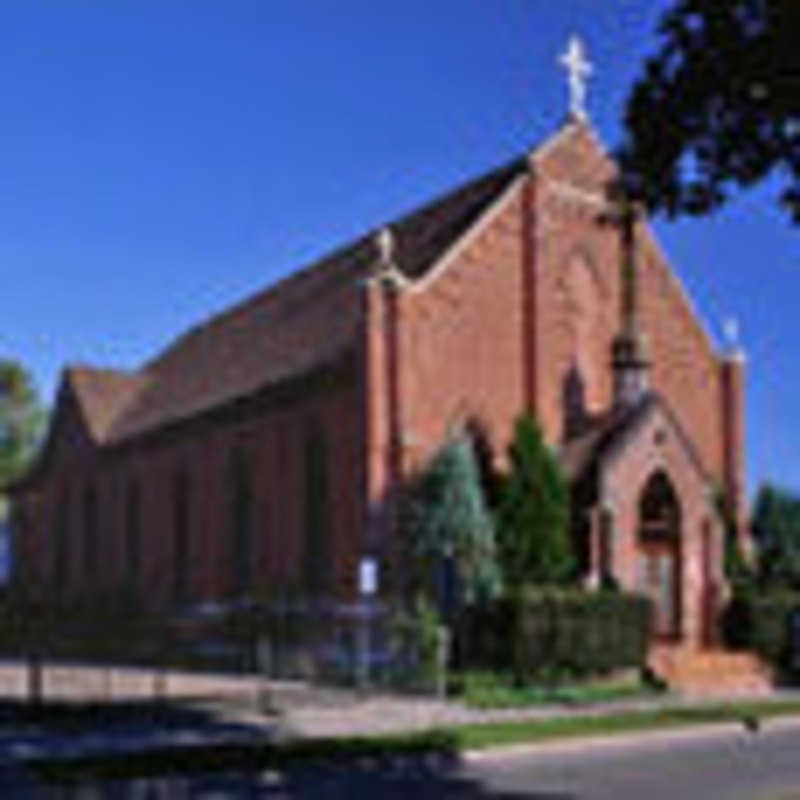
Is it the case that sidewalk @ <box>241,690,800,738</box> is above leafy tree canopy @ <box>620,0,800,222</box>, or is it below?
below

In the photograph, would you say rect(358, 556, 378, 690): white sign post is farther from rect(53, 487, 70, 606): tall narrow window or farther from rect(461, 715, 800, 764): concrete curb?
Answer: rect(53, 487, 70, 606): tall narrow window

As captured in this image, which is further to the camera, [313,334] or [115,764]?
[313,334]

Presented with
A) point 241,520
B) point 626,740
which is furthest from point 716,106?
point 241,520

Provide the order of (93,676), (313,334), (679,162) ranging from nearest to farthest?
(679,162) → (93,676) → (313,334)

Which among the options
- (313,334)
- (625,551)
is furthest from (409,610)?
(313,334)

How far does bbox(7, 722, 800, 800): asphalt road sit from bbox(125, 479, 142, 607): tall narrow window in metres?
29.2

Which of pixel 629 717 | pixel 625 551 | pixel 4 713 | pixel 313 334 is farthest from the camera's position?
pixel 313 334

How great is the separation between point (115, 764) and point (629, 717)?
1052 centimetres

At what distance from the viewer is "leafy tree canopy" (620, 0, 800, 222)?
38.7ft

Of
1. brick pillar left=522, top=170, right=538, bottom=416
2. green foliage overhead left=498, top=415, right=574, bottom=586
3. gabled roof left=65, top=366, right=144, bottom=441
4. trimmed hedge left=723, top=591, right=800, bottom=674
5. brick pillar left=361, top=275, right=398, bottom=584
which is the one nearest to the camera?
green foliage overhead left=498, top=415, right=574, bottom=586

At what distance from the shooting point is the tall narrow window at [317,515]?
122 feet

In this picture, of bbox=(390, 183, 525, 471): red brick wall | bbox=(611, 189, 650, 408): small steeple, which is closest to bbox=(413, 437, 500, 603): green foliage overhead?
bbox=(390, 183, 525, 471): red brick wall

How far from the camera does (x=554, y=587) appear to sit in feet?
110

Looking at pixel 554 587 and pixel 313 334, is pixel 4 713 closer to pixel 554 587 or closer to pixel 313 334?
pixel 554 587
